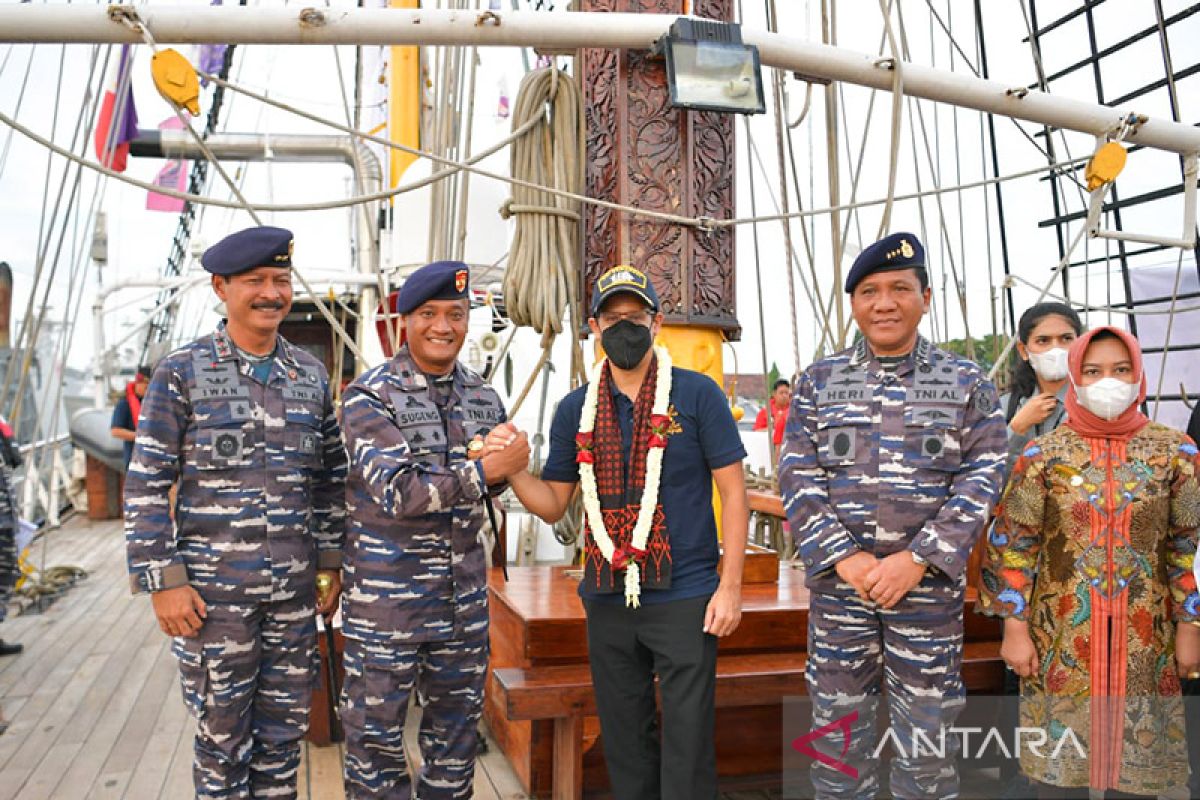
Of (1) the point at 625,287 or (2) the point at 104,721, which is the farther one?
(2) the point at 104,721

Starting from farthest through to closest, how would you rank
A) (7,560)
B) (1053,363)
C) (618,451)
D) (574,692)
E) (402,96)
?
(402,96) → (7,560) → (1053,363) → (574,692) → (618,451)

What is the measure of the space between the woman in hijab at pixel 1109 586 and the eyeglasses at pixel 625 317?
0.99 meters

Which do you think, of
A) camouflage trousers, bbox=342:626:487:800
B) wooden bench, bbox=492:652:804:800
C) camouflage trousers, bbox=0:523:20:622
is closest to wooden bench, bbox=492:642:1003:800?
wooden bench, bbox=492:652:804:800

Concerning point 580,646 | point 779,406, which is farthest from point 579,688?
point 779,406

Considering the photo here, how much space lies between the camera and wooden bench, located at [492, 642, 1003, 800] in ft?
7.77

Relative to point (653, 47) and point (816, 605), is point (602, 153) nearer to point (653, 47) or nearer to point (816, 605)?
point (653, 47)

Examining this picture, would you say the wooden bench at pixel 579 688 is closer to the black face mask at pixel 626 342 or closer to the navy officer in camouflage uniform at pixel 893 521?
the navy officer in camouflage uniform at pixel 893 521

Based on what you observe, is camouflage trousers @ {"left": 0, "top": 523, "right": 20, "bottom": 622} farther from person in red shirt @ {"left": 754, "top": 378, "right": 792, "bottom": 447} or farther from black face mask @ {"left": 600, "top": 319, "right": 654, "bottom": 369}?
person in red shirt @ {"left": 754, "top": 378, "right": 792, "bottom": 447}

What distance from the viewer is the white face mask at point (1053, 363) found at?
8.30 ft

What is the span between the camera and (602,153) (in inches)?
105

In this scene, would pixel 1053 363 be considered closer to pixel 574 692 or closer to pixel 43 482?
pixel 574 692

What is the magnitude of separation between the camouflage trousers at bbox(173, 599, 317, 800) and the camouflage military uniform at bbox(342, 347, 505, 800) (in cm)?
14

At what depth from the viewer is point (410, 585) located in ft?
6.73

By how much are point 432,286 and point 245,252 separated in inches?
17.4
